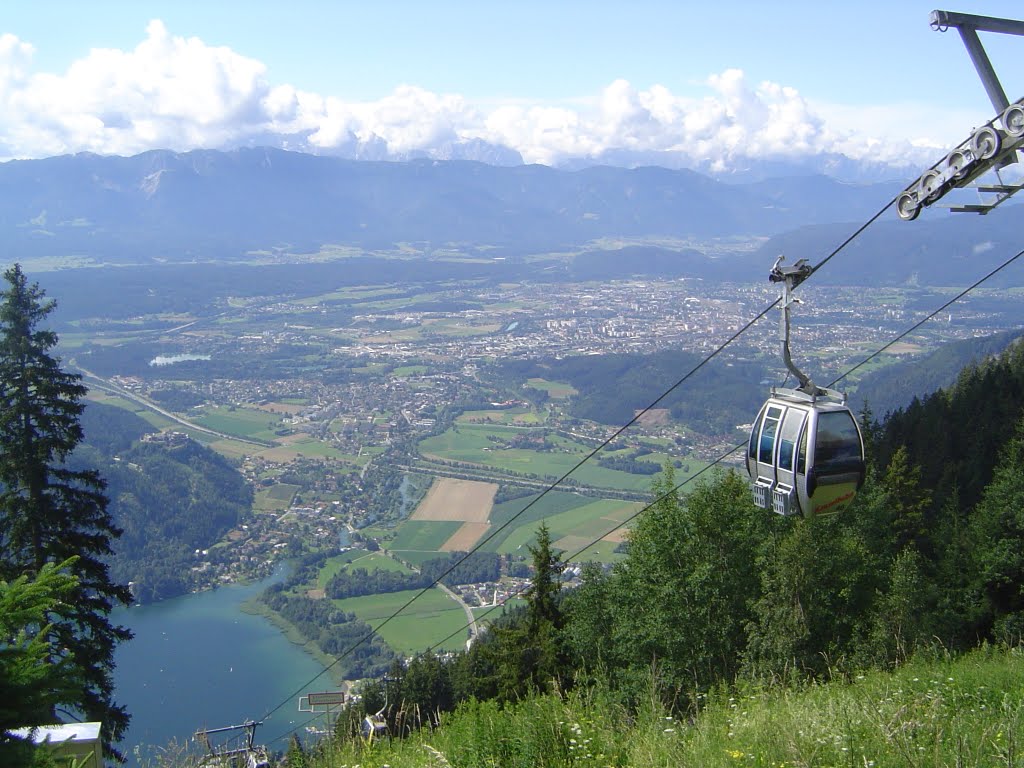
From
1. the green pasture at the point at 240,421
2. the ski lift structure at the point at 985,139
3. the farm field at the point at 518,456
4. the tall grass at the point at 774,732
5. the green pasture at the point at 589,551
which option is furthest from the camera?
the green pasture at the point at 240,421

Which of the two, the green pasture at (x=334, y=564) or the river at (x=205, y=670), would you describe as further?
the green pasture at (x=334, y=564)

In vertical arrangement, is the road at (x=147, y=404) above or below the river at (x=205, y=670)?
above

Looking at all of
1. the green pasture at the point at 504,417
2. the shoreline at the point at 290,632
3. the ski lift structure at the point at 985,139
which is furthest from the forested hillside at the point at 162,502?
the ski lift structure at the point at 985,139

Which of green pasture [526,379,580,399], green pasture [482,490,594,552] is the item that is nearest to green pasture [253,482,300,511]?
green pasture [482,490,594,552]

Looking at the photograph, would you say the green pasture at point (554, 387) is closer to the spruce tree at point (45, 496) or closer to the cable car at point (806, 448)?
the spruce tree at point (45, 496)

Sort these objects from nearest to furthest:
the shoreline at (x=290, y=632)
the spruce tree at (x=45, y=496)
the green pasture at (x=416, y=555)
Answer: the spruce tree at (x=45, y=496), the shoreline at (x=290, y=632), the green pasture at (x=416, y=555)

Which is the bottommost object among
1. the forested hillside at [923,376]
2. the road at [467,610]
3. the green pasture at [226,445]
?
the road at [467,610]

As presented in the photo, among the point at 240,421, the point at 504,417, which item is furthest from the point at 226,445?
the point at 504,417
